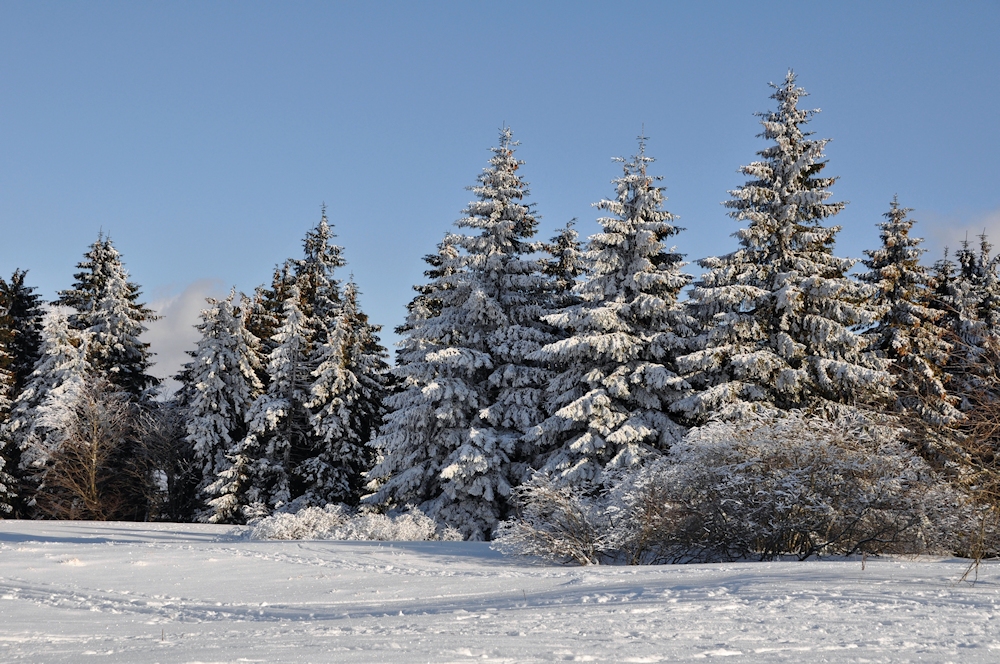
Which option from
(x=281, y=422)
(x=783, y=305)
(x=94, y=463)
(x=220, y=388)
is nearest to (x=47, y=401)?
(x=94, y=463)

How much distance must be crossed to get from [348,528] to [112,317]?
24.2 metres

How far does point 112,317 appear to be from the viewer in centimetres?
3931

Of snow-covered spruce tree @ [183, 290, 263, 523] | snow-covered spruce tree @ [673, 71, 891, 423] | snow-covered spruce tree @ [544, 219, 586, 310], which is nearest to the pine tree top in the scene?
snow-covered spruce tree @ [673, 71, 891, 423]

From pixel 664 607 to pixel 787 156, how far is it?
19.0 metres

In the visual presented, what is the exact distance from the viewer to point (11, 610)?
9.47 metres

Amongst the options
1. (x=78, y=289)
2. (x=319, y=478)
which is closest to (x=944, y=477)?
(x=319, y=478)

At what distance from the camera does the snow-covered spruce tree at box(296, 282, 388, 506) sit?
32.4 metres

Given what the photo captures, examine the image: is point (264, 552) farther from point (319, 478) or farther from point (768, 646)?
point (319, 478)

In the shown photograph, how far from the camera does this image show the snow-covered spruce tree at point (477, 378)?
25.8 metres

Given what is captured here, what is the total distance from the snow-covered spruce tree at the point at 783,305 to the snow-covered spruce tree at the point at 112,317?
90.8 ft

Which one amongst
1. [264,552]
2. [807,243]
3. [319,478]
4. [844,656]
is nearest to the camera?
[844,656]

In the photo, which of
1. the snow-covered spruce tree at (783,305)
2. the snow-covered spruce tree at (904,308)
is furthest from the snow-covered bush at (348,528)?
the snow-covered spruce tree at (904,308)

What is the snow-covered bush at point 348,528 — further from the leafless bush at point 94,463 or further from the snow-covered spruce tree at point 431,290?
the leafless bush at point 94,463

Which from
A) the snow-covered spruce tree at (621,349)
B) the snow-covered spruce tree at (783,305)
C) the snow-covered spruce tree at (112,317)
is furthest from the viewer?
the snow-covered spruce tree at (112,317)
